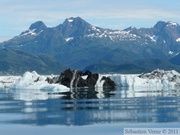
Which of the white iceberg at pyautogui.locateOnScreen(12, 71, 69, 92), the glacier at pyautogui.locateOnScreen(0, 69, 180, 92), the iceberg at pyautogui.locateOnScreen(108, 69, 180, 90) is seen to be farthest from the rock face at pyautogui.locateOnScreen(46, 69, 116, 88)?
the iceberg at pyautogui.locateOnScreen(108, 69, 180, 90)

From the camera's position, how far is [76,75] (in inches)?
5098

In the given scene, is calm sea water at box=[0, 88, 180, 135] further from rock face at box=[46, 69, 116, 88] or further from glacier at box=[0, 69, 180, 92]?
rock face at box=[46, 69, 116, 88]

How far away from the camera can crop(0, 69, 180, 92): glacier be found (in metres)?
118

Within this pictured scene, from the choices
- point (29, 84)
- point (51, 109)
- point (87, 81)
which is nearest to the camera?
point (51, 109)

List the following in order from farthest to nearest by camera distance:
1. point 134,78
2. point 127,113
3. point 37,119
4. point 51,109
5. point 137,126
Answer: point 134,78 < point 51,109 < point 127,113 < point 37,119 < point 137,126

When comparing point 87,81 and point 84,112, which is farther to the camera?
point 87,81

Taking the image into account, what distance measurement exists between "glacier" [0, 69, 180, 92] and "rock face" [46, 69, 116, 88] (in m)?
0.66

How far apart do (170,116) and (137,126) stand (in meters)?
8.72

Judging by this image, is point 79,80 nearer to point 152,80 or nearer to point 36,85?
point 36,85

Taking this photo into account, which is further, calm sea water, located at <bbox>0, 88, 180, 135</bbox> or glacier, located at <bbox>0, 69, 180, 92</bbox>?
glacier, located at <bbox>0, 69, 180, 92</bbox>

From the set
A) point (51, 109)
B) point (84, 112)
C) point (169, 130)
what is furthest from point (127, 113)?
point (169, 130)

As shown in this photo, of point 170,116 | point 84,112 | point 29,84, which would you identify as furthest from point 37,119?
point 29,84

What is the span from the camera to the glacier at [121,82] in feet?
386

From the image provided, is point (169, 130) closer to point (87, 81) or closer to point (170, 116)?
point (170, 116)
